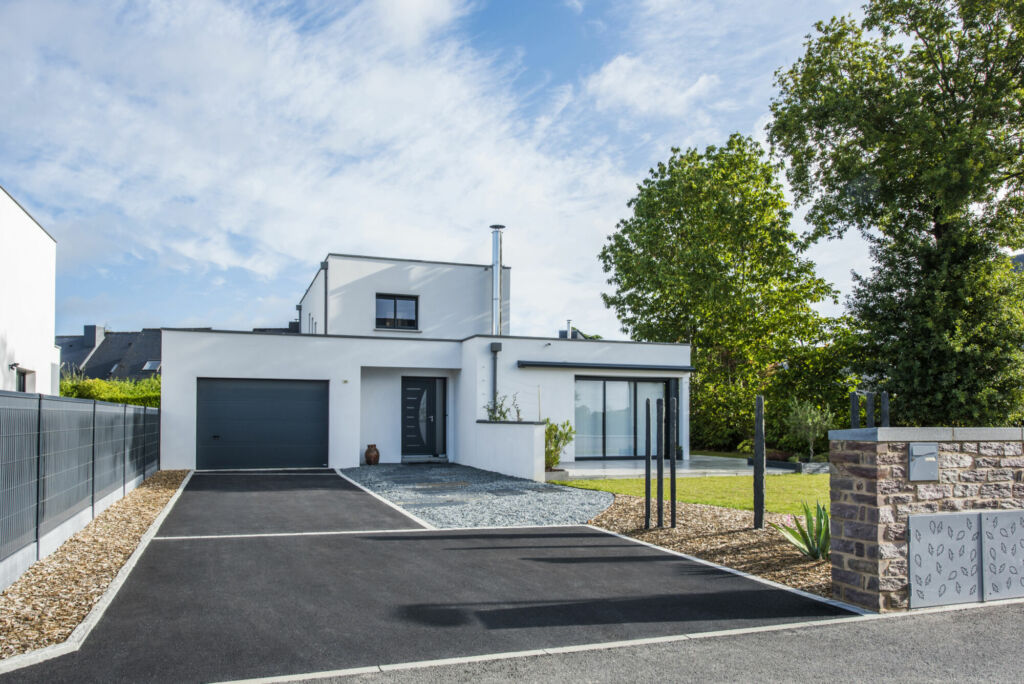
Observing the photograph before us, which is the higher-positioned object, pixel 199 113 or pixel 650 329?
pixel 199 113

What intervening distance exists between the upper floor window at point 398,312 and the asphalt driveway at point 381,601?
15534mm

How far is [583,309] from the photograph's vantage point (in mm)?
35219

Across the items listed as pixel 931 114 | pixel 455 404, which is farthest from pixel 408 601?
pixel 931 114

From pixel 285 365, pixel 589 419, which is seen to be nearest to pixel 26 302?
pixel 285 365

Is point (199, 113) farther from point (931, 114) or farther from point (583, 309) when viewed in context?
point (583, 309)

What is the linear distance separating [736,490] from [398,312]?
46.0ft

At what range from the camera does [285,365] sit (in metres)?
18.7

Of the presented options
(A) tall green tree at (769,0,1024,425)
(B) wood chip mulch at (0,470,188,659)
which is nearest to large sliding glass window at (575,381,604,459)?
(A) tall green tree at (769,0,1024,425)

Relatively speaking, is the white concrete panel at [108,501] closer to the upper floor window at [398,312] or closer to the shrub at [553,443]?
the shrub at [553,443]

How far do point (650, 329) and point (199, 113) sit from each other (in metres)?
21.2

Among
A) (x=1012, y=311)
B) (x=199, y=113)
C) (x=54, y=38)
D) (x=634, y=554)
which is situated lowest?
(x=634, y=554)

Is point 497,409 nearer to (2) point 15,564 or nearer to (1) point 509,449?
(1) point 509,449

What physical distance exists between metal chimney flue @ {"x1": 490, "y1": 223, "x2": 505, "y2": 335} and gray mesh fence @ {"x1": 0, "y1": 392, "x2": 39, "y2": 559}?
712 inches

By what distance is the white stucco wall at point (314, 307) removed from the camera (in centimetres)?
2500
